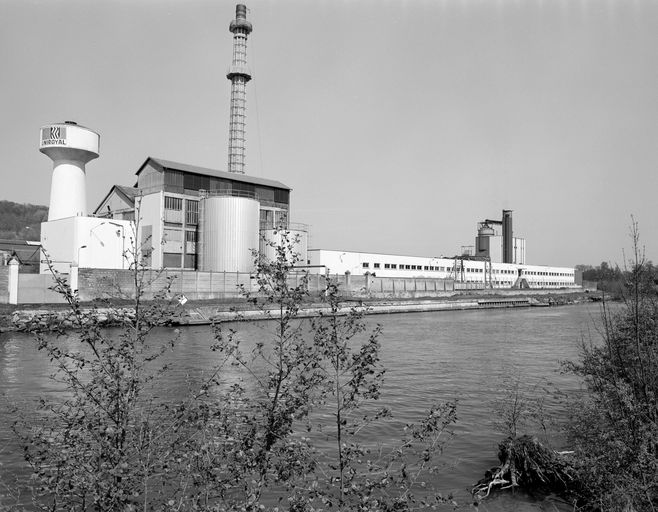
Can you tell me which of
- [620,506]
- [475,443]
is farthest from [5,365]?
[620,506]

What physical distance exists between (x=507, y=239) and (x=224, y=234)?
2651 inches

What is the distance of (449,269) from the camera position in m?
84.4

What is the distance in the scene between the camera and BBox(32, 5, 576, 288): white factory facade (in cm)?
4444

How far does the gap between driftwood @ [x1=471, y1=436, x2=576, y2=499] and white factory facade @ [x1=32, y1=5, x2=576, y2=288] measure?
2643 cm

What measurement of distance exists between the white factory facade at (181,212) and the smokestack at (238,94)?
0.12 m

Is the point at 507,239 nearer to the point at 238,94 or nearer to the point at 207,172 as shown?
the point at 238,94

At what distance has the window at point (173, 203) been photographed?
52.1 metres

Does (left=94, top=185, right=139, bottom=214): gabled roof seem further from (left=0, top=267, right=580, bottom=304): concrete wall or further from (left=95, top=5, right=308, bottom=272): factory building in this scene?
(left=0, top=267, right=580, bottom=304): concrete wall

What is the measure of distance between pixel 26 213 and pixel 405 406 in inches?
5518

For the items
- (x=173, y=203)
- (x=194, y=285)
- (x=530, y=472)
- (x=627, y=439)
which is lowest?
(x=530, y=472)

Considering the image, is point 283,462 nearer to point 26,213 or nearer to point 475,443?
point 475,443

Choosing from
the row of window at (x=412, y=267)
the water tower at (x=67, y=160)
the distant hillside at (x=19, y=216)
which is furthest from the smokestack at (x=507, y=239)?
the distant hillside at (x=19, y=216)

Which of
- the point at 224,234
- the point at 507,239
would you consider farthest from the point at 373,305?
the point at 507,239

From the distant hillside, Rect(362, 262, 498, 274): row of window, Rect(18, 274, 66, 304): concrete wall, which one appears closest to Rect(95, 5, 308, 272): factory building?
Rect(18, 274, 66, 304): concrete wall
